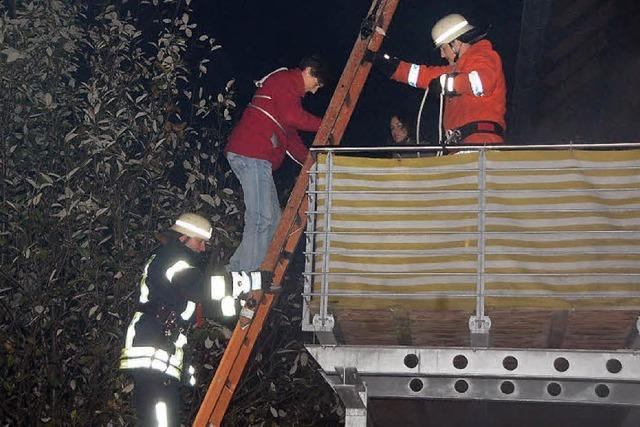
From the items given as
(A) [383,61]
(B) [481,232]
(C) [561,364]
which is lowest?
(C) [561,364]

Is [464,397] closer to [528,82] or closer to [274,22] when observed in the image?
[528,82]

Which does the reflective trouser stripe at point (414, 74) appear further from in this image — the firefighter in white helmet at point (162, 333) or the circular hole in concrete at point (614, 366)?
the circular hole in concrete at point (614, 366)

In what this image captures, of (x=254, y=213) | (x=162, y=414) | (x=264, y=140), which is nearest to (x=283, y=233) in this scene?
(x=254, y=213)

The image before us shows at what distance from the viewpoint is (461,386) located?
5.84 meters

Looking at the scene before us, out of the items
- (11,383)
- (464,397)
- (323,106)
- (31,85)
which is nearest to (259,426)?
(11,383)

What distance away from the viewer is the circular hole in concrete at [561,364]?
5520mm

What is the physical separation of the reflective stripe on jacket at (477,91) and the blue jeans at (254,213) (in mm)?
1480

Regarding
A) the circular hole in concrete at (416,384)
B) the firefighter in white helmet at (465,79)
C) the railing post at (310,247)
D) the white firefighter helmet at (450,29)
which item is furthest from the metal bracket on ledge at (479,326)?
the white firefighter helmet at (450,29)

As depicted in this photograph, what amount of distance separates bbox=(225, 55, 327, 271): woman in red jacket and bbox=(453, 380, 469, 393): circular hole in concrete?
8.36 feet

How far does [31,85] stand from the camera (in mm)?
11672

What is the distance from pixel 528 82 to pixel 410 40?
499 inches

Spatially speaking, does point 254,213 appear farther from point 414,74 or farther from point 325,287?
point 325,287

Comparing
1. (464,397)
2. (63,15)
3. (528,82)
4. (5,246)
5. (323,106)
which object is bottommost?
(464,397)

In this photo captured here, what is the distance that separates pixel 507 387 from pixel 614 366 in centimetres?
62
